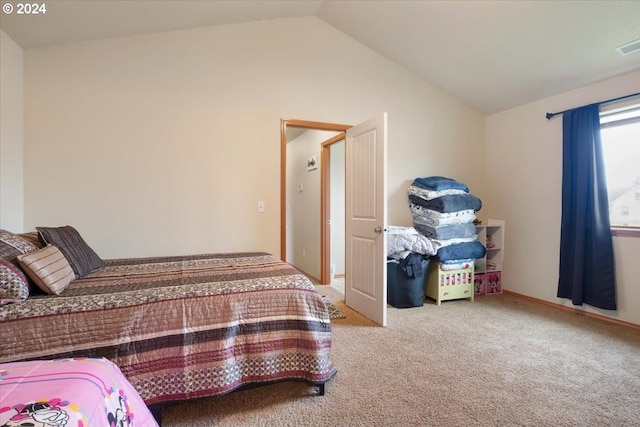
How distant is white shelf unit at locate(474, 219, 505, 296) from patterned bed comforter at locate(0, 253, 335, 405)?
2.88 meters

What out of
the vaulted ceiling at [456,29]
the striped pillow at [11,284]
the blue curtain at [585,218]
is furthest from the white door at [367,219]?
the striped pillow at [11,284]

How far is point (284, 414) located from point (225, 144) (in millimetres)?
2474

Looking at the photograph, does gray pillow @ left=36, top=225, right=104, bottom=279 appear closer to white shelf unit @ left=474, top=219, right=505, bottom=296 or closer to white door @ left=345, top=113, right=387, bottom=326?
white door @ left=345, top=113, right=387, bottom=326

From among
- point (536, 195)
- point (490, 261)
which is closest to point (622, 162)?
point (536, 195)

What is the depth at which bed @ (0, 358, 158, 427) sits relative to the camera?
0.69 m

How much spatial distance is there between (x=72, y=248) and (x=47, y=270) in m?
0.43

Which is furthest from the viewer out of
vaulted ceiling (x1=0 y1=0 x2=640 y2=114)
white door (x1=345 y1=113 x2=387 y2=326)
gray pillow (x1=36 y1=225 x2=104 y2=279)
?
white door (x1=345 y1=113 x2=387 y2=326)

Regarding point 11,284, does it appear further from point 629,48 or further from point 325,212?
point 629,48

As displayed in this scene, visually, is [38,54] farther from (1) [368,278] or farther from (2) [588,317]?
(2) [588,317]

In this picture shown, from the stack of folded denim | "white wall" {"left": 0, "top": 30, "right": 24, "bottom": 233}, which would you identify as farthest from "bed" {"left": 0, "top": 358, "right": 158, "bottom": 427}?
the stack of folded denim

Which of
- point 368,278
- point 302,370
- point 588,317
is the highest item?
point 368,278

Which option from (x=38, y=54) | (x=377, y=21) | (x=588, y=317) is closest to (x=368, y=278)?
(x=588, y=317)

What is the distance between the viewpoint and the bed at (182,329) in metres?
1.38

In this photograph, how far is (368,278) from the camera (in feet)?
10.1
